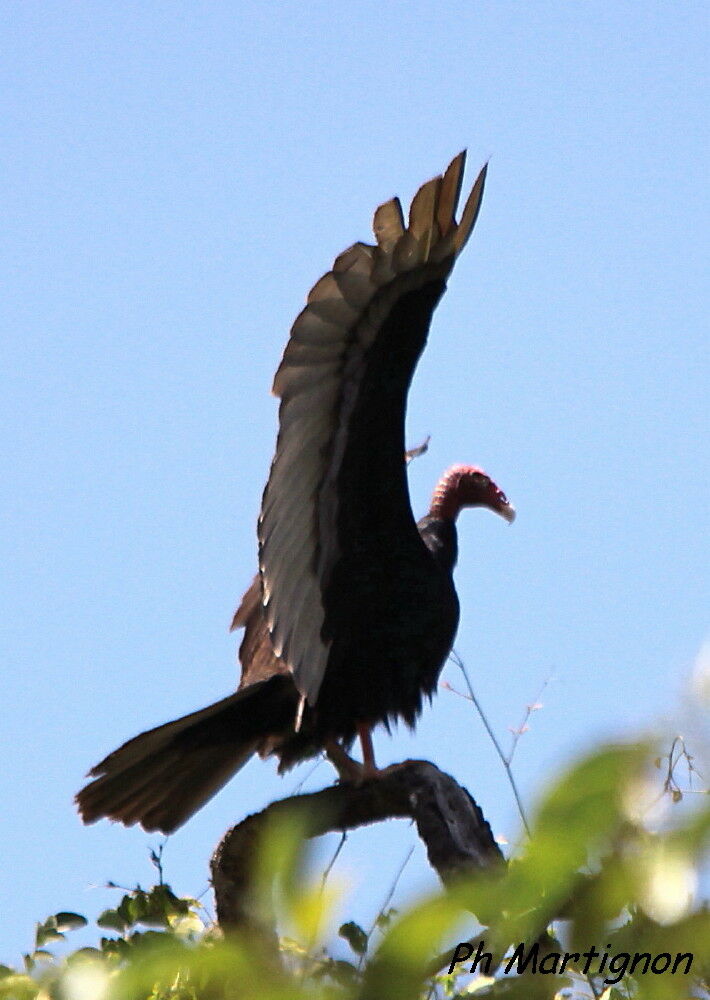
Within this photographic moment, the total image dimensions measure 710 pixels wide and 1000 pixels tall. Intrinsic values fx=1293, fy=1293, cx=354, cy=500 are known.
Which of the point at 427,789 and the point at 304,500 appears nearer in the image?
the point at 427,789

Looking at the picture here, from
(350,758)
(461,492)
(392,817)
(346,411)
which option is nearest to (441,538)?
(461,492)

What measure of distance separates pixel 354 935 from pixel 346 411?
58.8 inches

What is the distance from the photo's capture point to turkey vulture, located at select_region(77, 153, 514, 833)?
136 inches

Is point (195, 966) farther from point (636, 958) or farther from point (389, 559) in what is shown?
point (389, 559)

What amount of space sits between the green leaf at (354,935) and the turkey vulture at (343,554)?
3.41 ft

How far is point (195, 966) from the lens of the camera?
55 cm

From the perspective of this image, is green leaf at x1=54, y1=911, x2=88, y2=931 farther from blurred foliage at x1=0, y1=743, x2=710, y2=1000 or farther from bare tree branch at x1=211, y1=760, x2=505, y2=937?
blurred foliage at x1=0, y1=743, x2=710, y2=1000

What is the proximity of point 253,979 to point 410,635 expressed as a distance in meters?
3.00

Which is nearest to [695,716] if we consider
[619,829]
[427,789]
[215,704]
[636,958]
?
[619,829]

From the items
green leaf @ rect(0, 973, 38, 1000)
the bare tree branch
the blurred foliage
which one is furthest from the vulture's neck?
the blurred foliage

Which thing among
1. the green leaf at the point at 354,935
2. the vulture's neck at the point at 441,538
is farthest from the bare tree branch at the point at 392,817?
the vulture's neck at the point at 441,538

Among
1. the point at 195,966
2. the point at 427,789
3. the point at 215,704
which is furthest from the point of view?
the point at 215,704

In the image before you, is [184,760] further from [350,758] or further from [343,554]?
[343,554]

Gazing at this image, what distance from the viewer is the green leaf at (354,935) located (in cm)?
244
